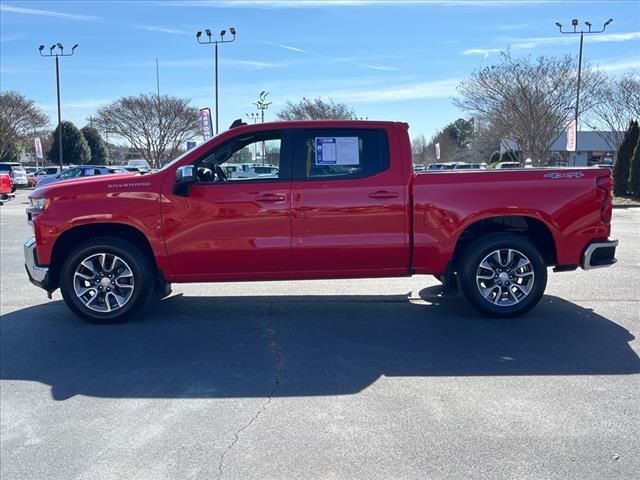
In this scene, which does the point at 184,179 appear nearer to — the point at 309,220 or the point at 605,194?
the point at 309,220

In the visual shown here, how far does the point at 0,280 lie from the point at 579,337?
7739 millimetres

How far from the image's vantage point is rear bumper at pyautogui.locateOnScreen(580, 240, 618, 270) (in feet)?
21.0

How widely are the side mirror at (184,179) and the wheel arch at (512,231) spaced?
284 centimetres

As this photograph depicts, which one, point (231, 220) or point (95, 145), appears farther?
point (95, 145)

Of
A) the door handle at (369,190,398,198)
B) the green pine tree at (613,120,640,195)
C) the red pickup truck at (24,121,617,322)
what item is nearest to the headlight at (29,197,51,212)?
the red pickup truck at (24,121,617,322)

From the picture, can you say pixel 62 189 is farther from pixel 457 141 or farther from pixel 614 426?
pixel 457 141

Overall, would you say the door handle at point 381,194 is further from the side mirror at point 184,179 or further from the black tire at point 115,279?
the black tire at point 115,279

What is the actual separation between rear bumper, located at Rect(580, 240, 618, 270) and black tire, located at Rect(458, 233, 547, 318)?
446mm

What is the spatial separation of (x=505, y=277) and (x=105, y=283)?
4.18m

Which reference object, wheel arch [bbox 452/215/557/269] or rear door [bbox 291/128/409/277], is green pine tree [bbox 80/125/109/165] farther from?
wheel arch [bbox 452/215/557/269]

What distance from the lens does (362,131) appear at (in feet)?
21.2

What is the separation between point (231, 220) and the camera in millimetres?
6262

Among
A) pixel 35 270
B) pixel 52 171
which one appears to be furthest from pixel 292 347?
pixel 52 171

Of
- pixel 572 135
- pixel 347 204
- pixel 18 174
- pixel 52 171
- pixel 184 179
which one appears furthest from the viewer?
pixel 52 171
